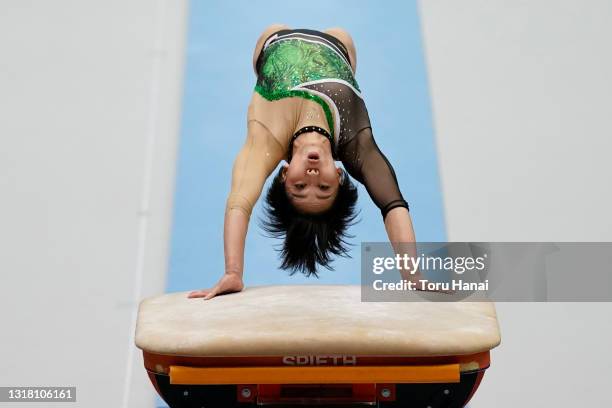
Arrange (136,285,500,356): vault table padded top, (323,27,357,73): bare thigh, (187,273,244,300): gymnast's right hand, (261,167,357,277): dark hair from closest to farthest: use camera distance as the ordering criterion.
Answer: (136,285,500,356): vault table padded top < (187,273,244,300): gymnast's right hand < (261,167,357,277): dark hair < (323,27,357,73): bare thigh

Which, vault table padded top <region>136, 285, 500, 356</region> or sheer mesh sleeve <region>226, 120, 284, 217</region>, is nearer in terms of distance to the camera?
vault table padded top <region>136, 285, 500, 356</region>

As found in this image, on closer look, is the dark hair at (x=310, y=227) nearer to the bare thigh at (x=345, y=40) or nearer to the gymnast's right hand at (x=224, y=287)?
the gymnast's right hand at (x=224, y=287)

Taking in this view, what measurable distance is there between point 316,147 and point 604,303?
1667mm

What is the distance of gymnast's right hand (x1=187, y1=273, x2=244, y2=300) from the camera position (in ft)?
9.80

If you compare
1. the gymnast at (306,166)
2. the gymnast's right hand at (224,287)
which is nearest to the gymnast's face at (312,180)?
the gymnast at (306,166)

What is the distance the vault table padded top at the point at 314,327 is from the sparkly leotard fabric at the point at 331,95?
0.55m

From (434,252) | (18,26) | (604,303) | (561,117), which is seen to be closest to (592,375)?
(604,303)

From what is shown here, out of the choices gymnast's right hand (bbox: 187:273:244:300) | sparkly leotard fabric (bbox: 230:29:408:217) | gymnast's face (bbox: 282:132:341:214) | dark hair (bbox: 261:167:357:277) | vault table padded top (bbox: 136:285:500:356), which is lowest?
vault table padded top (bbox: 136:285:500:356)

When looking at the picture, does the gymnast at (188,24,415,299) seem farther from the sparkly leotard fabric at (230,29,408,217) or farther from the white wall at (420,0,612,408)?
the white wall at (420,0,612,408)

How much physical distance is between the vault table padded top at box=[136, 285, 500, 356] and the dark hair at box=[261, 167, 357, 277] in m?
→ 0.43

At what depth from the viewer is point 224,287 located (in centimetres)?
300

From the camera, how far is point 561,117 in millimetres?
5125

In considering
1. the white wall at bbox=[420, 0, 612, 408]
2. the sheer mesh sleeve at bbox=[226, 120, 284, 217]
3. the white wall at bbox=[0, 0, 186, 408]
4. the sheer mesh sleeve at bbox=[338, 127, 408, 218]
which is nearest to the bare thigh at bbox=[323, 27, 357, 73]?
the sheer mesh sleeve at bbox=[338, 127, 408, 218]

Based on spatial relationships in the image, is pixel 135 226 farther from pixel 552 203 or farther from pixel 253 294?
pixel 552 203
